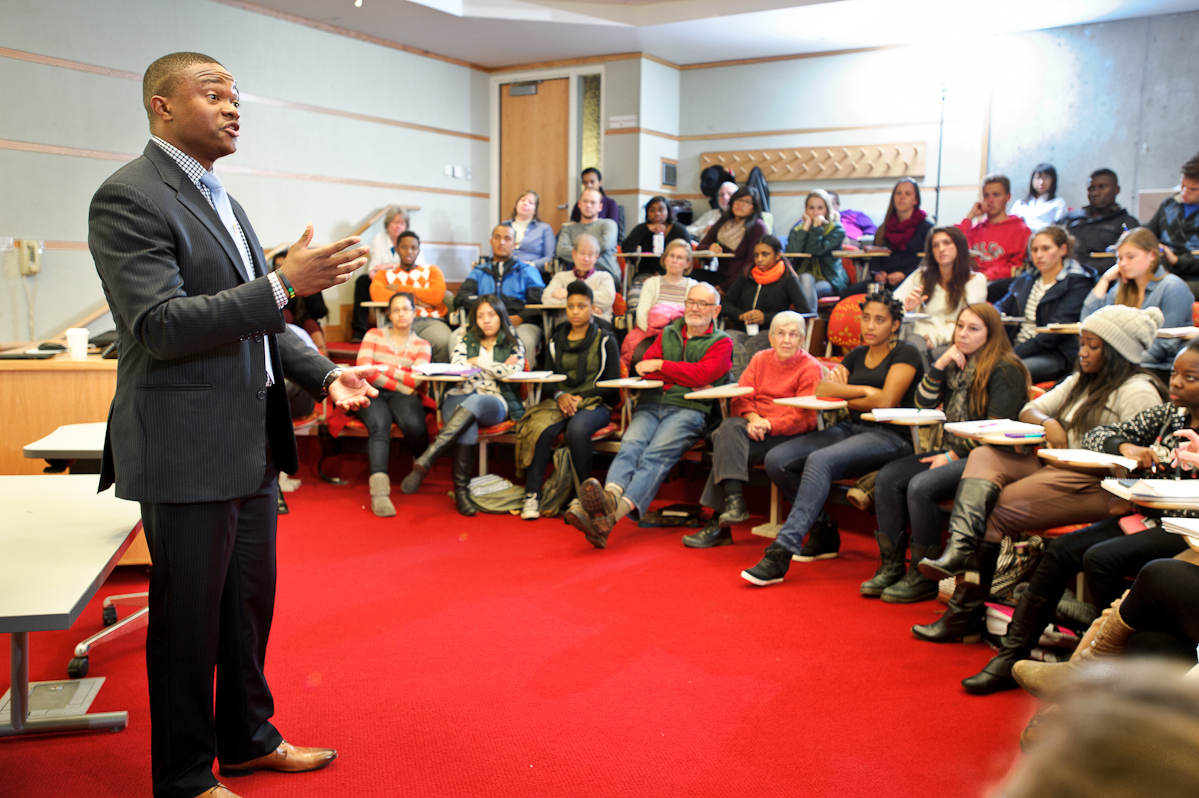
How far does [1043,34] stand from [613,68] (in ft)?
12.2

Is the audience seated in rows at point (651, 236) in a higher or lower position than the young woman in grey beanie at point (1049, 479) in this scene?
higher

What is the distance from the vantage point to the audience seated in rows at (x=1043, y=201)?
7.16 m

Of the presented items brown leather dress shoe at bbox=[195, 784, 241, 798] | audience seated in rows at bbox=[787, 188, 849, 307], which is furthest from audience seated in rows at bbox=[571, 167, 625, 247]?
brown leather dress shoe at bbox=[195, 784, 241, 798]

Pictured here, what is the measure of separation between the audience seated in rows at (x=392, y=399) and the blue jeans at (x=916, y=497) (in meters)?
2.48

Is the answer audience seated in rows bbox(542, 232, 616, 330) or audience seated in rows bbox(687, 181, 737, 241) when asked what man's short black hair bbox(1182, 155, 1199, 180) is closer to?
audience seated in rows bbox(687, 181, 737, 241)

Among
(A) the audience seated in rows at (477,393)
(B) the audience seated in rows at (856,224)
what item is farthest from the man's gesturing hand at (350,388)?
(B) the audience seated in rows at (856,224)

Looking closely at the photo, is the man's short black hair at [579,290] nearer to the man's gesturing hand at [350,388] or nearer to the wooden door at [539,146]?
the man's gesturing hand at [350,388]

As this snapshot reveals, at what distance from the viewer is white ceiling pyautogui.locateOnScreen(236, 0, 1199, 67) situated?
6.98 meters

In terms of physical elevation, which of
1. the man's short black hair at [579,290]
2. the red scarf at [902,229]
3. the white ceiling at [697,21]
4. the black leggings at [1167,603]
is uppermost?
the white ceiling at [697,21]

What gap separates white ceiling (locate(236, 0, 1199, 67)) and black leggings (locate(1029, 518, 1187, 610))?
538cm

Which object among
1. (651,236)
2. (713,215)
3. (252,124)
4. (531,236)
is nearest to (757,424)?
(651,236)

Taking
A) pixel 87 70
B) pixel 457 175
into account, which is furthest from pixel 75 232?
pixel 457 175

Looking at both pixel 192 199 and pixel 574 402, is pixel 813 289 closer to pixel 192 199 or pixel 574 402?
pixel 574 402

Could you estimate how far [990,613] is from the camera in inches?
118
